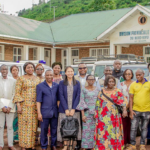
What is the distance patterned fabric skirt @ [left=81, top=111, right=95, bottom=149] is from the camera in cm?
577

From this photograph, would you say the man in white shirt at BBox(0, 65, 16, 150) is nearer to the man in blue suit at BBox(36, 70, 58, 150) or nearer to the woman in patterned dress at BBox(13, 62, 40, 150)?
the woman in patterned dress at BBox(13, 62, 40, 150)

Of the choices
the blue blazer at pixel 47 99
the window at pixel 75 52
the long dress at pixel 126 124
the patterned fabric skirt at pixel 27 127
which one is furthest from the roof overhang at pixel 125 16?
the patterned fabric skirt at pixel 27 127

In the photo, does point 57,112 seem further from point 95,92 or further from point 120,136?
point 120,136

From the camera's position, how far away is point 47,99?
5.75 m

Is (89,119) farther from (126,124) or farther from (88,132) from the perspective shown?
(126,124)

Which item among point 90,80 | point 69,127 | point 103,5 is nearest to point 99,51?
point 90,80

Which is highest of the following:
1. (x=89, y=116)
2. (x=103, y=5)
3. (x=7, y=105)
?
(x=103, y=5)

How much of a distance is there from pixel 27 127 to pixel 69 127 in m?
0.98

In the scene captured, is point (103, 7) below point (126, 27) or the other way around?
the other way around

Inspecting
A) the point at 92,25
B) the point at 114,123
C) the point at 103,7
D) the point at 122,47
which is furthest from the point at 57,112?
the point at 103,7

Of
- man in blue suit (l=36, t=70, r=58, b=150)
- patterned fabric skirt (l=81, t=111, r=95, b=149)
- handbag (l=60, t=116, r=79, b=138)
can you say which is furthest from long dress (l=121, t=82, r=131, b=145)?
man in blue suit (l=36, t=70, r=58, b=150)

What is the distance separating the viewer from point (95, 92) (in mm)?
5805

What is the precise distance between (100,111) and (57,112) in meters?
0.96

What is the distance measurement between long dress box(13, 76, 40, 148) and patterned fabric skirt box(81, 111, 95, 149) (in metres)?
1.10
